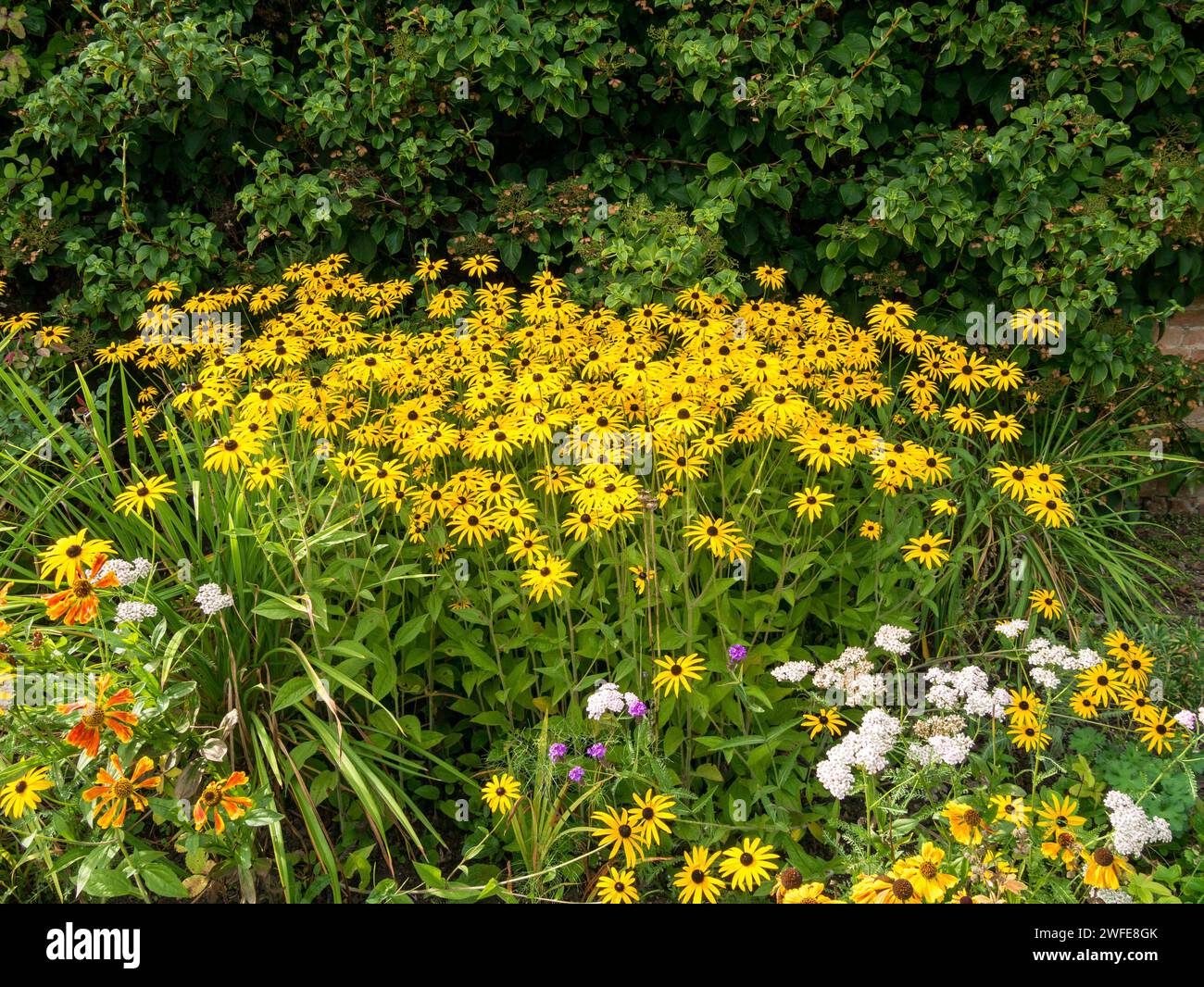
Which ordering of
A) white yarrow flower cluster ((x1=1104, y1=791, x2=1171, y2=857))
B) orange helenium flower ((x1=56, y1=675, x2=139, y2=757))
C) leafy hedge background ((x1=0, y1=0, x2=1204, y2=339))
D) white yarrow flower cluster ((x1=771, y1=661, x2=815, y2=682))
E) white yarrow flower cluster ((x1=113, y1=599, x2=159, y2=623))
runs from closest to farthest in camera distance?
1. white yarrow flower cluster ((x1=1104, y1=791, x2=1171, y2=857))
2. orange helenium flower ((x1=56, y1=675, x2=139, y2=757))
3. white yarrow flower cluster ((x1=113, y1=599, x2=159, y2=623))
4. white yarrow flower cluster ((x1=771, y1=661, x2=815, y2=682))
5. leafy hedge background ((x1=0, y1=0, x2=1204, y2=339))

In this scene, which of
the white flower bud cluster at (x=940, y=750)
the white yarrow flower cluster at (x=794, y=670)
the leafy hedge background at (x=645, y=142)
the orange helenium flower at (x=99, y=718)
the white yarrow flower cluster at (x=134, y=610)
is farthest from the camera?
the leafy hedge background at (x=645, y=142)

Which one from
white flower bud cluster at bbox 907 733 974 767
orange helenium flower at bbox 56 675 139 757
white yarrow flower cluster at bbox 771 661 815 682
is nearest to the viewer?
orange helenium flower at bbox 56 675 139 757

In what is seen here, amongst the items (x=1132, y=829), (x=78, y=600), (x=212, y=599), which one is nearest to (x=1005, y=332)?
(x=1132, y=829)

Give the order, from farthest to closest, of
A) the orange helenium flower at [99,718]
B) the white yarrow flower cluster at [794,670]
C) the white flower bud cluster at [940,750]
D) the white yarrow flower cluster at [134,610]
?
1. the white yarrow flower cluster at [794,670]
2. the white yarrow flower cluster at [134,610]
3. the white flower bud cluster at [940,750]
4. the orange helenium flower at [99,718]

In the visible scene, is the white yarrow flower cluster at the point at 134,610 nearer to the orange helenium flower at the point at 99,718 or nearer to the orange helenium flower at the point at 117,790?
the orange helenium flower at the point at 99,718

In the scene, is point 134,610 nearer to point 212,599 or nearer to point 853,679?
point 212,599

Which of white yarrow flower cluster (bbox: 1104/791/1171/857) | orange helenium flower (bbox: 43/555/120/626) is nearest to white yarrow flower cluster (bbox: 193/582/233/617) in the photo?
orange helenium flower (bbox: 43/555/120/626)

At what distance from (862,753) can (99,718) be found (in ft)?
4.72

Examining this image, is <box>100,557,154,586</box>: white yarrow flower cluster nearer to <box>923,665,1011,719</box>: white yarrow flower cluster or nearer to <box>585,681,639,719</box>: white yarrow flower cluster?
<box>585,681,639,719</box>: white yarrow flower cluster

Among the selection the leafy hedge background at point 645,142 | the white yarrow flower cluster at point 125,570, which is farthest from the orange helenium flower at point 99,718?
the leafy hedge background at point 645,142
